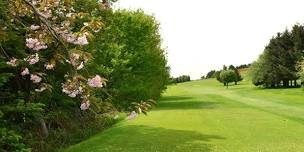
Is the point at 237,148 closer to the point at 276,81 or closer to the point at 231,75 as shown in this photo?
the point at 276,81

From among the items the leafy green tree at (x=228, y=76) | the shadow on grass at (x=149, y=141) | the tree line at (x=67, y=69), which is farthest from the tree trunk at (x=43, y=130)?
the leafy green tree at (x=228, y=76)

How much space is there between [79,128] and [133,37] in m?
22.1

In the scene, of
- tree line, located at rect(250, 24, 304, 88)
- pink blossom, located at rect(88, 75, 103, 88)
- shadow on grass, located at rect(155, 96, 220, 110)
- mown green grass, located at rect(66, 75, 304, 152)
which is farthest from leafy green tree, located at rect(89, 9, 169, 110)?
pink blossom, located at rect(88, 75, 103, 88)

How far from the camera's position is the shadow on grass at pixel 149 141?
2072 centimetres

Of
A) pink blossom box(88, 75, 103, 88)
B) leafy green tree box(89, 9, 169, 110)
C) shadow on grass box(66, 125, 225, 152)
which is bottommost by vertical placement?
shadow on grass box(66, 125, 225, 152)

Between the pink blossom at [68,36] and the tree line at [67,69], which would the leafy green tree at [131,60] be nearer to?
the tree line at [67,69]

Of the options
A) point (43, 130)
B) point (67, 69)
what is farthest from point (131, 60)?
point (67, 69)

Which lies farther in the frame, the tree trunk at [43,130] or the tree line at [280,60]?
the tree line at [280,60]

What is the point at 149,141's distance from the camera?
75.3ft

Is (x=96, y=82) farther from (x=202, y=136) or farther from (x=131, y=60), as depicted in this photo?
(x=131, y=60)

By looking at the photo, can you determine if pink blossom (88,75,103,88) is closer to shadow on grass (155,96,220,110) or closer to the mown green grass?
the mown green grass

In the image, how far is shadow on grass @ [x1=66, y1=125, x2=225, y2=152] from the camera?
20719 mm

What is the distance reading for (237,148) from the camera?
19.9 metres

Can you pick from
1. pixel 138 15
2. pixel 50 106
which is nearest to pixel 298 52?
pixel 138 15
